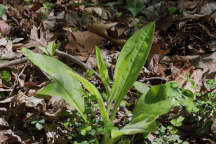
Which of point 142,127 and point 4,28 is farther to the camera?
point 4,28

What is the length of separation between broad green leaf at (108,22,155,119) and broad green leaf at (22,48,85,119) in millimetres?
198

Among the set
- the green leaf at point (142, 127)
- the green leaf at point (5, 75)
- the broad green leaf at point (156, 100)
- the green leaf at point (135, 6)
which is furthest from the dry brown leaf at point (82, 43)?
the green leaf at point (142, 127)

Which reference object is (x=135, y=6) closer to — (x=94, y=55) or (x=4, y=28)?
(x=94, y=55)

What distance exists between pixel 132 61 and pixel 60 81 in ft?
1.37

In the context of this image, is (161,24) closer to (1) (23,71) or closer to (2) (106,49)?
(2) (106,49)

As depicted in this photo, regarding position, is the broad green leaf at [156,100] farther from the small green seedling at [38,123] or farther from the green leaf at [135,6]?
the green leaf at [135,6]

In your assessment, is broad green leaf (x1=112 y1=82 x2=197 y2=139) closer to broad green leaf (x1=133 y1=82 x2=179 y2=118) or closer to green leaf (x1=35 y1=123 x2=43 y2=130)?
broad green leaf (x1=133 y1=82 x2=179 y2=118)

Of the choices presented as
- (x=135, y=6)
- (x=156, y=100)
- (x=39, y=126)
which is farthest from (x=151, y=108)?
(x=135, y=6)

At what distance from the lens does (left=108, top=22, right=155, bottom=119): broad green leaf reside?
1288 millimetres

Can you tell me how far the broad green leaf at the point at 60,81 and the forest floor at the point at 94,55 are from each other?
185 mm

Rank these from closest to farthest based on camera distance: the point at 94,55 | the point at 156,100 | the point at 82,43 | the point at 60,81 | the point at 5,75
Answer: the point at 156,100 → the point at 60,81 → the point at 5,75 → the point at 94,55 → the point at 82,43

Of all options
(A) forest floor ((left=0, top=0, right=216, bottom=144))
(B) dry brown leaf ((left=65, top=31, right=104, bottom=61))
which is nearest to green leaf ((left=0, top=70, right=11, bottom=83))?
(A) forest floor ((left=0, top=0, right=216, bottom=144))

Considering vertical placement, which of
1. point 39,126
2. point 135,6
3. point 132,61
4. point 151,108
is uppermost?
point 135,6

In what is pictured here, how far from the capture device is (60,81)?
128 centimetres
